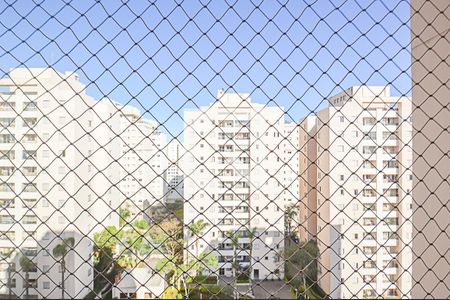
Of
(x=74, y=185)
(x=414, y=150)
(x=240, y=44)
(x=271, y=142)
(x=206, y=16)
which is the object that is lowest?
(x=414, y=150)

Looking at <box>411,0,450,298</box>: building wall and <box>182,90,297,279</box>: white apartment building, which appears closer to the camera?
<box>411,0,450,298</box>: building wall

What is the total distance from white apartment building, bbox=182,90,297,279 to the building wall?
42 centimetres

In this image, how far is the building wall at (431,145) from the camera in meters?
1.03

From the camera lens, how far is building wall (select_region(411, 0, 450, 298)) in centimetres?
103

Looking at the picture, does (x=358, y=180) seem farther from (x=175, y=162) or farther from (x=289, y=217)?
(x=175, y=162)

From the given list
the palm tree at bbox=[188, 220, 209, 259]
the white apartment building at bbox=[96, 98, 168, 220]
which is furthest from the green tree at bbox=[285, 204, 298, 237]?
the white apartment building at bbox=[96, 98, 168, 220]

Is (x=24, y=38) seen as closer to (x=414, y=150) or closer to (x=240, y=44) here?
(x=240, y=44)

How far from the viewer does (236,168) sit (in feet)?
14.2

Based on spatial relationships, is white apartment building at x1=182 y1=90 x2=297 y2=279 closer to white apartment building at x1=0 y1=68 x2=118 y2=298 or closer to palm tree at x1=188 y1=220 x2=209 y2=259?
palm tree at x1=188 y1=220 x2=209 y2=259

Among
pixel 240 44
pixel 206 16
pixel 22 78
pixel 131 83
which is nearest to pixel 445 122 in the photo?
pixel 240 44

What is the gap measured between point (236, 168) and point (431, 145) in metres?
3.30

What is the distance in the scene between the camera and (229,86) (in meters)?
1.05

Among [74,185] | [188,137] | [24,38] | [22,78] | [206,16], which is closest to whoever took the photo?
[24,38]

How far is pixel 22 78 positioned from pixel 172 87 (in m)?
0.73
